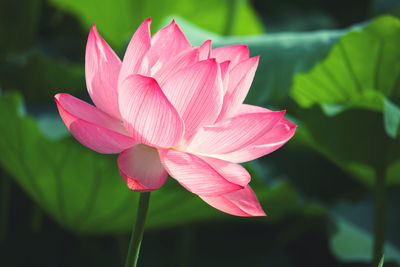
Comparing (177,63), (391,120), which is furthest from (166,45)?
(391,120)

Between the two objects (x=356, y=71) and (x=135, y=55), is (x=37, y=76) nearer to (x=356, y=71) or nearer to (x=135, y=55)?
(x=356, y=71)

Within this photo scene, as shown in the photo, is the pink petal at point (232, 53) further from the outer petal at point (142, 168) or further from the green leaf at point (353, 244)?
the green leaf at point (353, 244)

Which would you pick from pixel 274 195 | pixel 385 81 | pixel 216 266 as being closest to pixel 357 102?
pixel 385 81

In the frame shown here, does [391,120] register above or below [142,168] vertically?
below

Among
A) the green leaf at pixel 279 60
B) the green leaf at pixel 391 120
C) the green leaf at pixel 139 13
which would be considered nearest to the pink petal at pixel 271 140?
the green leaf at pixel 391 120

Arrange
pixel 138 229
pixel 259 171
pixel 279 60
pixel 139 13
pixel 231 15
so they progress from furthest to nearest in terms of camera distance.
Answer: pixel 139 13 → pixel 231 15 → pixel 259 171 → pixel 279 60 → pixel 138 229

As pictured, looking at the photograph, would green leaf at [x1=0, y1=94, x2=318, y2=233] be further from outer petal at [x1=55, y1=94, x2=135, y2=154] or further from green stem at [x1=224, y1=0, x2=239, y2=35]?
green stem at [x1=224, y1=0, x2=239, y2=35]

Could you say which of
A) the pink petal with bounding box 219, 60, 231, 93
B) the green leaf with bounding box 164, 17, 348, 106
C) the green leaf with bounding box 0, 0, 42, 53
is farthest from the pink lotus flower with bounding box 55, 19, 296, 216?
the green leaf with bounding box 0, 0, 42, 53
